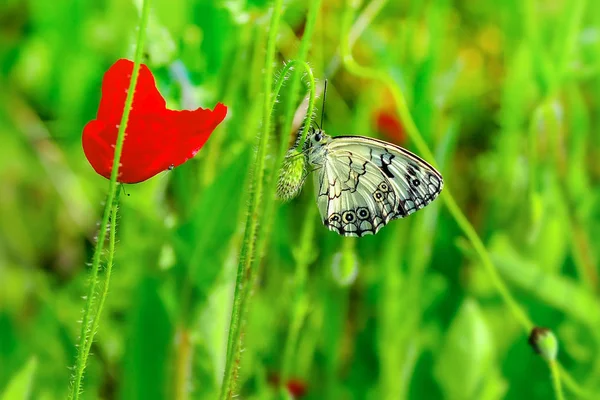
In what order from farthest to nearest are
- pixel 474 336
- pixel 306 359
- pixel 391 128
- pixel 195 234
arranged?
pixel 391 128 → pixel 306 359 → pixel 474 336 → pixel 195 234

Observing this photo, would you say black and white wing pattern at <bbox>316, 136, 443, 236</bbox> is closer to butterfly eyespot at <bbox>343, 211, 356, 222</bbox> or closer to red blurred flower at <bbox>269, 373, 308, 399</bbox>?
butterfly eyespot at <bbox>343, 211, 356, 222</bbox>

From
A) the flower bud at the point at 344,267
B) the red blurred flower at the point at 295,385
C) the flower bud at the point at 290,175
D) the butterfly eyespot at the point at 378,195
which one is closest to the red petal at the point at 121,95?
the flower bud at the point at 290,175

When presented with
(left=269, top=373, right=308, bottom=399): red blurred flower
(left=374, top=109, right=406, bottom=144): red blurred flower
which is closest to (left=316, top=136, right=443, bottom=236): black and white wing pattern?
(left=269, top=373, right=308, bottom=399): red blurred flower

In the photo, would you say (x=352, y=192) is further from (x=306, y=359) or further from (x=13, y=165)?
(x=13, y=165)

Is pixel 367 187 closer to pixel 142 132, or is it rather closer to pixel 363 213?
pixel 363 213

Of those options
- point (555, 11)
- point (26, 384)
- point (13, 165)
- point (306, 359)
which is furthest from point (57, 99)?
point (555, 11)

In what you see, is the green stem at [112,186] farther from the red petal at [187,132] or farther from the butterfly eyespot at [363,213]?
the butterfly eyespot at [363,213]

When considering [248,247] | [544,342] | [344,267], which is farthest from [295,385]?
[248,247]
